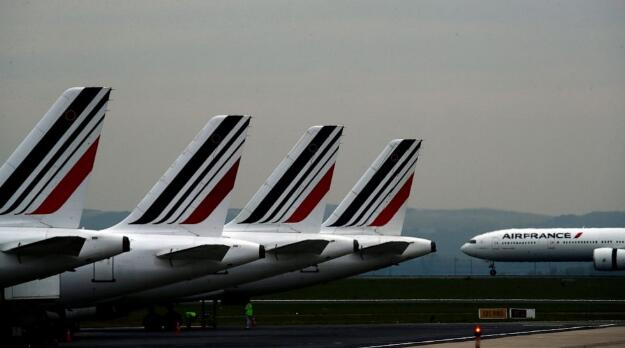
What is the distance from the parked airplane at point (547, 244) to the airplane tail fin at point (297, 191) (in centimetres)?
8476

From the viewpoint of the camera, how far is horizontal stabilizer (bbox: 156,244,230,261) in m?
46.4

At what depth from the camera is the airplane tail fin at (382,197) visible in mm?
67625

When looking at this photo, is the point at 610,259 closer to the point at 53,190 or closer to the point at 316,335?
the point at 316,335

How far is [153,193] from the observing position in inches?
1973

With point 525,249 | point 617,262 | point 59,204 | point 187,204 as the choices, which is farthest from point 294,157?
point 525,249

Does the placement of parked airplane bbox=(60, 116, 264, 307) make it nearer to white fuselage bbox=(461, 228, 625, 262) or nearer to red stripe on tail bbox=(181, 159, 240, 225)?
red stripe on tail bbox=(181, 159, 240, 225)

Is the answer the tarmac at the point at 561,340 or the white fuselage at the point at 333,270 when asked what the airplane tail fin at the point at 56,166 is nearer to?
the tarmac at the point at 561,340

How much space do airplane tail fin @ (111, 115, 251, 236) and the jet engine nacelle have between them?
85.5 metres

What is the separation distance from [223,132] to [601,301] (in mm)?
56684

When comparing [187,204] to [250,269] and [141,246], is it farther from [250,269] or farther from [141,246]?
[250,269]

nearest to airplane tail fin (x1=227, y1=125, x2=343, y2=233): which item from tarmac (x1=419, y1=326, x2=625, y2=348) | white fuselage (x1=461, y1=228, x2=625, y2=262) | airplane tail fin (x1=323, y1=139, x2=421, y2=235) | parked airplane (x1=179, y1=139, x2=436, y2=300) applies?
parked airplane (x1=179, y1=139, x2=436, y2=300)

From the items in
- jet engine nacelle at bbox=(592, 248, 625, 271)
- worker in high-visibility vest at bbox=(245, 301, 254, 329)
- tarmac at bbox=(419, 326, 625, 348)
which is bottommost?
tarmac at bbox=(419, 326, 625, 348)

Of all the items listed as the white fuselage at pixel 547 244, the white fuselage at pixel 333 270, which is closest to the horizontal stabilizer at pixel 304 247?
the white fuselage at pixel 333 270

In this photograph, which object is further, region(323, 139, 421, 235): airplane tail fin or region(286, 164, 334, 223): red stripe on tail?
region(323, 139, 421, 235): airplane tail fin
